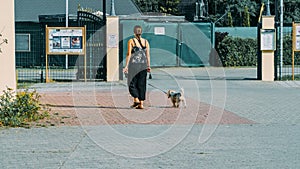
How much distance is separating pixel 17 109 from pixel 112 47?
399 inches

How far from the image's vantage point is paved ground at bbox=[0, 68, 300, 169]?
8836mm

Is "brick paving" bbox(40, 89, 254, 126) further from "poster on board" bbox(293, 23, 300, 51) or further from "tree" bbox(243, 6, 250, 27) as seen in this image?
"tree" bbox(243, 6, 250, 27)

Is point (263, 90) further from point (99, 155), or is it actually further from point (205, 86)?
point (99, 155)

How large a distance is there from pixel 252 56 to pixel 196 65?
344 centimetres

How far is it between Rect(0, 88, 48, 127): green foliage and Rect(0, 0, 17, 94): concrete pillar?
264 mm

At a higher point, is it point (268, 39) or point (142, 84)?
point (268, 39)

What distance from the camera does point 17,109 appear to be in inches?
491

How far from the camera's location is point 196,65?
3309 cm

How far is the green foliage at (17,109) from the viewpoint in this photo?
12.1m

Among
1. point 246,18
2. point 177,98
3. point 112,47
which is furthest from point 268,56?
point 246,18

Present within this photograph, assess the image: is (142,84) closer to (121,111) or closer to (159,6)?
(121,111)

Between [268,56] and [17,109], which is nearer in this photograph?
[17,109]

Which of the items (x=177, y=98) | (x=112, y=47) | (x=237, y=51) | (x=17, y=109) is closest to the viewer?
(x=17, y=109)

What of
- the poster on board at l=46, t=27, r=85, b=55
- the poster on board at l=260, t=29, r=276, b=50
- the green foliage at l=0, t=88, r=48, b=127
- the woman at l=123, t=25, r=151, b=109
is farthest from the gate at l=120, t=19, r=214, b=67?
the green foliage at l=0, t=88, r=48, b=127
